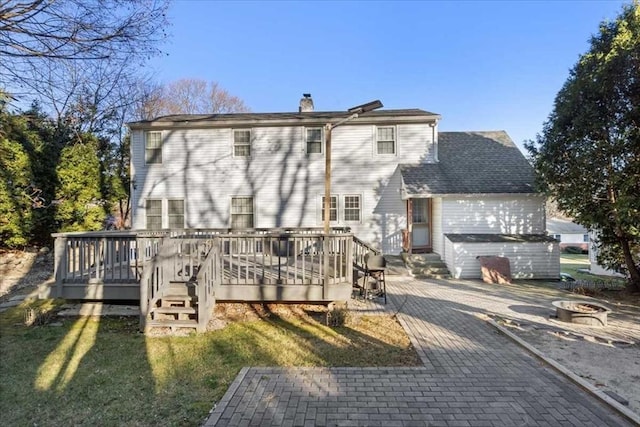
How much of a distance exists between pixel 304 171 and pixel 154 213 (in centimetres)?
650

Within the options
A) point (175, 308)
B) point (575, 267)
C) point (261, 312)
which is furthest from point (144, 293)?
point (575, 267)

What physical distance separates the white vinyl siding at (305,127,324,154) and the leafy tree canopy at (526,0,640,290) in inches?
298

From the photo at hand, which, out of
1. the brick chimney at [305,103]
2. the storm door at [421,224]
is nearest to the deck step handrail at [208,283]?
the storm door at [421,224]

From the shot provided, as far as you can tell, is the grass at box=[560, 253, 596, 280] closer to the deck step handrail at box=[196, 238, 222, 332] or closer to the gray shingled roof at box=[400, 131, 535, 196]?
the gray shingled roof at box=[400, 131, 535, 196]

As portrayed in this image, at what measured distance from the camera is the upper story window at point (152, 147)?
44.1ft

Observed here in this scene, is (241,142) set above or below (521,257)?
above

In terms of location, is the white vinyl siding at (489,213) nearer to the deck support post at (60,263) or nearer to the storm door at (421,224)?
the storm door at (421,224)

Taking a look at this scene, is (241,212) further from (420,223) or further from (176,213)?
(420,223)

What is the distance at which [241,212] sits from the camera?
13344 mm

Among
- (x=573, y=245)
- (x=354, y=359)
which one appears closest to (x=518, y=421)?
(x=354, y=359)

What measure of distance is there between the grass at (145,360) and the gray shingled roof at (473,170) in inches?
269

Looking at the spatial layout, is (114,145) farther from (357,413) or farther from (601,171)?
(601,171)

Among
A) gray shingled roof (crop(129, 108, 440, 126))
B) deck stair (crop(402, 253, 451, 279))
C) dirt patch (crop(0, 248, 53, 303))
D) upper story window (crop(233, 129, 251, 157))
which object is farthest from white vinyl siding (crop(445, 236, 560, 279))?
dirt patch (crop(0, 248, 53, 303))

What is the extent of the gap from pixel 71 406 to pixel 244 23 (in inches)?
498
